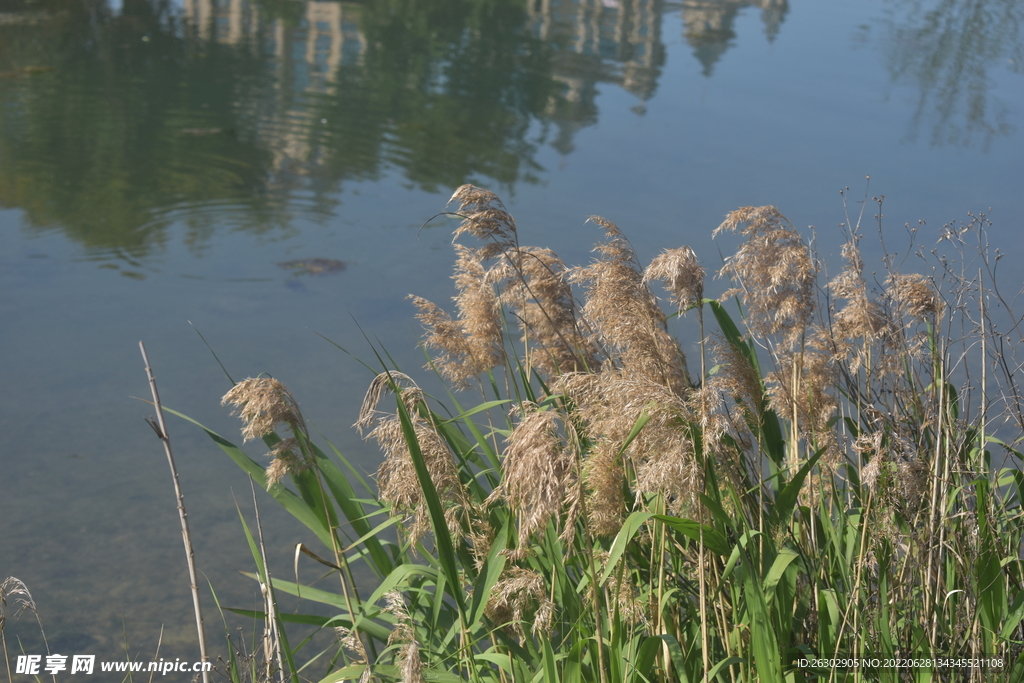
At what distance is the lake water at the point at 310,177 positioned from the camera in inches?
137

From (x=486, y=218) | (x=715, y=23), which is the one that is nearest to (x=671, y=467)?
(x=486, y=218)

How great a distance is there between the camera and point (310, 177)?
21.5 feet

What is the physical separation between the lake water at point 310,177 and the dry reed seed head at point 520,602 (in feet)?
5.19

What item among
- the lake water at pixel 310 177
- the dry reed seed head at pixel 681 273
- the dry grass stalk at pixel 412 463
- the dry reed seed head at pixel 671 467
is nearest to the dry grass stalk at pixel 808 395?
the dry reed seed head at pixel 681 273

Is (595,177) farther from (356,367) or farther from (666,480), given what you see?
(666,480)

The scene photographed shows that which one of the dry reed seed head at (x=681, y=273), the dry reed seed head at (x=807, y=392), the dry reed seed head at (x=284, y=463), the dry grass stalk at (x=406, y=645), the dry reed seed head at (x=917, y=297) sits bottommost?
the dry grass stalk at (x=406, y=645)

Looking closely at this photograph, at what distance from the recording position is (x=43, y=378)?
4121 mm

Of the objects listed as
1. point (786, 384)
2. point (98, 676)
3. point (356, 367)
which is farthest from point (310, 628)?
point (786, 384)

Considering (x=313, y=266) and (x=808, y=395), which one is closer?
(x=808, y=395)

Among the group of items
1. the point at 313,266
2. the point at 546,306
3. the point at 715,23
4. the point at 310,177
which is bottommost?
the point at 313,266

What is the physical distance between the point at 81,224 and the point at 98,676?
3.80 meters

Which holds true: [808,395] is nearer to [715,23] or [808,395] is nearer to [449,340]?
[449,340]

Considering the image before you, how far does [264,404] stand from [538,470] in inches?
25.6

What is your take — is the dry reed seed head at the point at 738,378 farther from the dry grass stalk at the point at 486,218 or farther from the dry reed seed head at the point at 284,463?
the dry reed seed head at the point at 284,463
